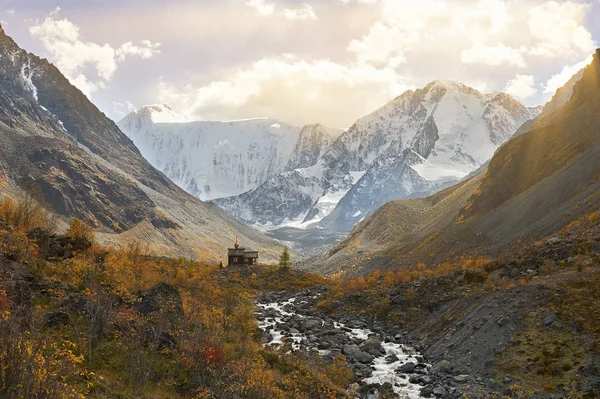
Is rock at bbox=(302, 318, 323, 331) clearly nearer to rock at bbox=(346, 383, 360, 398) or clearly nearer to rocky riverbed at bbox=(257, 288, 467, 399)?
rocky riverbed at bbox=(257, 288, 467, 399)

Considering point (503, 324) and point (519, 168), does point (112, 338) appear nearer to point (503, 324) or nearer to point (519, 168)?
point (503, 324)

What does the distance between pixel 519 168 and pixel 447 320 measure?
7367 centimetres

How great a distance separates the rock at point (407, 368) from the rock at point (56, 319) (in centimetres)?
1973

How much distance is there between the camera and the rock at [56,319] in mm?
19812

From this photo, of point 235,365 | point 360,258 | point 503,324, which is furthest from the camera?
point 360,258

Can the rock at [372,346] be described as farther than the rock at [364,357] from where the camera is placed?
Yes

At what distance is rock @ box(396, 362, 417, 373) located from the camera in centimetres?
2630

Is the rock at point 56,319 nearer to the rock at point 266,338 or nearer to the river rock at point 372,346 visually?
the rock at point 266,338

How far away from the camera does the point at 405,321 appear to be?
37.3m

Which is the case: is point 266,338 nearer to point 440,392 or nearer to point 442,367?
point 442,367

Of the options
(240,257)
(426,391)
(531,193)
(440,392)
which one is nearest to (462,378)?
(440,392)

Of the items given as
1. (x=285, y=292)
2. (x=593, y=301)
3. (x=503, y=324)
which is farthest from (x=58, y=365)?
(x=285, y=292)

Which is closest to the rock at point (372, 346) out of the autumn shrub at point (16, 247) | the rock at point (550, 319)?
the rock at point (550, 319)

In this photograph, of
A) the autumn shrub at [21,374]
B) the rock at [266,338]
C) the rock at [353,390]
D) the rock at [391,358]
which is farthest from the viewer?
the rock at [266,338]
